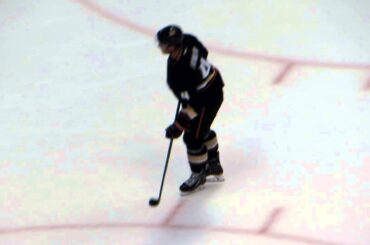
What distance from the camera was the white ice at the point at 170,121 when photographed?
412 centimetres

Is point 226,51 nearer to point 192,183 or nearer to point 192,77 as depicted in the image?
point 192,183

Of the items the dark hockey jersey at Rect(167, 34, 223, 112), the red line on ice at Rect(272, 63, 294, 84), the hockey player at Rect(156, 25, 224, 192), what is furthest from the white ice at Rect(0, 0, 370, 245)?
the dark hockey jersey at Rect(167, 34, 223, 112)

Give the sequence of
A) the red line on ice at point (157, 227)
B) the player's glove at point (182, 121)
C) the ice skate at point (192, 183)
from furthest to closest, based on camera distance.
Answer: the ice skate at point (192, 183)
the player's glove at point (182, 121)
the red line on ice at point (157, 227)

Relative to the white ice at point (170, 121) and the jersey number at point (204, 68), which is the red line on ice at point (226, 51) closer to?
the white ice at point (170, 121)

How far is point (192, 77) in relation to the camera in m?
4.01

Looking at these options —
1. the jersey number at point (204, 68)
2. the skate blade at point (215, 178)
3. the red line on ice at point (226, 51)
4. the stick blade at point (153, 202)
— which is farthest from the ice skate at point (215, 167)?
the red line on ice at point (226, 51)

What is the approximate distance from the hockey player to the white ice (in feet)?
0.82

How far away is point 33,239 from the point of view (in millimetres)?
4121

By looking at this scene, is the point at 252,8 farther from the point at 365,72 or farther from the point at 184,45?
the point at 184,45

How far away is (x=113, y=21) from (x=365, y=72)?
147 centimetres

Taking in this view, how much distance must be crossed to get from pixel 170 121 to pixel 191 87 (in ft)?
2.65

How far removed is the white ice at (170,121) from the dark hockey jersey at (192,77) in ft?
1.47

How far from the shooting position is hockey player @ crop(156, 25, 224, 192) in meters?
3.98

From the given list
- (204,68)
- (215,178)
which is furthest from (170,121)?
(204,68)
